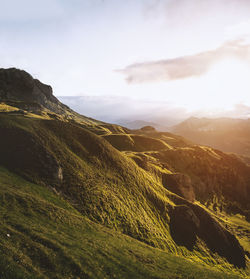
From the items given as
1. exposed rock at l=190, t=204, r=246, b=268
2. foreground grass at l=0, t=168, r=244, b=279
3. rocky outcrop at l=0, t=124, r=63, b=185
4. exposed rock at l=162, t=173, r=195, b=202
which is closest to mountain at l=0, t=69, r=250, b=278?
foreground grass at l=0, t=168, r=244, b=279

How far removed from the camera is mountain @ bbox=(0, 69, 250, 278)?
68.9 ft

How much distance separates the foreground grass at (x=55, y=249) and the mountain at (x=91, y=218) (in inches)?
4.2

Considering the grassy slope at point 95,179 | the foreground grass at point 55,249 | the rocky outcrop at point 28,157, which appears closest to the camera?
the foreground grass at point 55,249

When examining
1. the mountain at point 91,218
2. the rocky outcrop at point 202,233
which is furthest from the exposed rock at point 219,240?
the mountain at point 91,218

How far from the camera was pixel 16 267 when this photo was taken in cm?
1541

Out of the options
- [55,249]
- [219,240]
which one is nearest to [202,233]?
[219,240]

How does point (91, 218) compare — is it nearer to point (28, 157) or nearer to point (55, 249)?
point (55, 249)

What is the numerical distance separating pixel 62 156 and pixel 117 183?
2022 centimetres

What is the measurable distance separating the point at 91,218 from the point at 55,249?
21.0m

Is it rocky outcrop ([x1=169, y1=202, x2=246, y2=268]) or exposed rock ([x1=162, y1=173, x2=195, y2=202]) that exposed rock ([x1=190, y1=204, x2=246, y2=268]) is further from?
exposed rock ([x1=162, y1=173, x2=195, y2=202])

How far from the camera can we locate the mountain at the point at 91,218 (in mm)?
21006

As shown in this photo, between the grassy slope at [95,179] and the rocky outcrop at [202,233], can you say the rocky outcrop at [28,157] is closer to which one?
the grassy slope at [95,179]

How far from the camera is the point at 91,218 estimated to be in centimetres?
4153

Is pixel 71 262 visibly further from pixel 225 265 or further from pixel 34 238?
pixel 225 265
